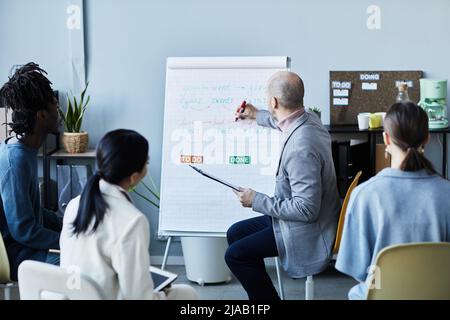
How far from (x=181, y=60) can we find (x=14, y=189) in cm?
150

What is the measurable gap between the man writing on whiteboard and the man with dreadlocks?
2.75ft

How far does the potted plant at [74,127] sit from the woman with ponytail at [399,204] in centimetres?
235

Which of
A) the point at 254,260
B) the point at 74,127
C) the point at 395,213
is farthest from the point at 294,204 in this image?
the point at 74,127

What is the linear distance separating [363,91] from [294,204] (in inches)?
61.6

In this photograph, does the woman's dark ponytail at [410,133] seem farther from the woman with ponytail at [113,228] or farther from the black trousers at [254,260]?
the black trousers at [254,260]

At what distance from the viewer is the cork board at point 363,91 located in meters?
4.45

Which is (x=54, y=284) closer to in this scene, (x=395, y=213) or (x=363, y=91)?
(x=395, y=213)

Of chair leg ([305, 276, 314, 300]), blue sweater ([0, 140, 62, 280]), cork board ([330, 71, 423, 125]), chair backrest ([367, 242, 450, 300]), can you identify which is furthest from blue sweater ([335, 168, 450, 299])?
cork board ([330, 71, 423, 125])

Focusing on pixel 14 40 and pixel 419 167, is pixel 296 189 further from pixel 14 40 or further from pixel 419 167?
pixel 14 40

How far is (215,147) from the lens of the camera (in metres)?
4.05

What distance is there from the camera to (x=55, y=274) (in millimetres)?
2250

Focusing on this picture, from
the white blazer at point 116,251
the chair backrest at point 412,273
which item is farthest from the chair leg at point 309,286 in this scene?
the white blazer at point 116,251

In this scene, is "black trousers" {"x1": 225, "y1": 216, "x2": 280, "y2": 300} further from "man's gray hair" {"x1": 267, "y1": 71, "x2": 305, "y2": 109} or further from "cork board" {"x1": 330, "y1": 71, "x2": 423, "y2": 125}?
"cork board" {"x1": 330, "y1": 71, "x2": 423, "y2": 125}

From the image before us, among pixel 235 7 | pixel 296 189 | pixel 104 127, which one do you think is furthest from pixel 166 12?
pixel 296 189
